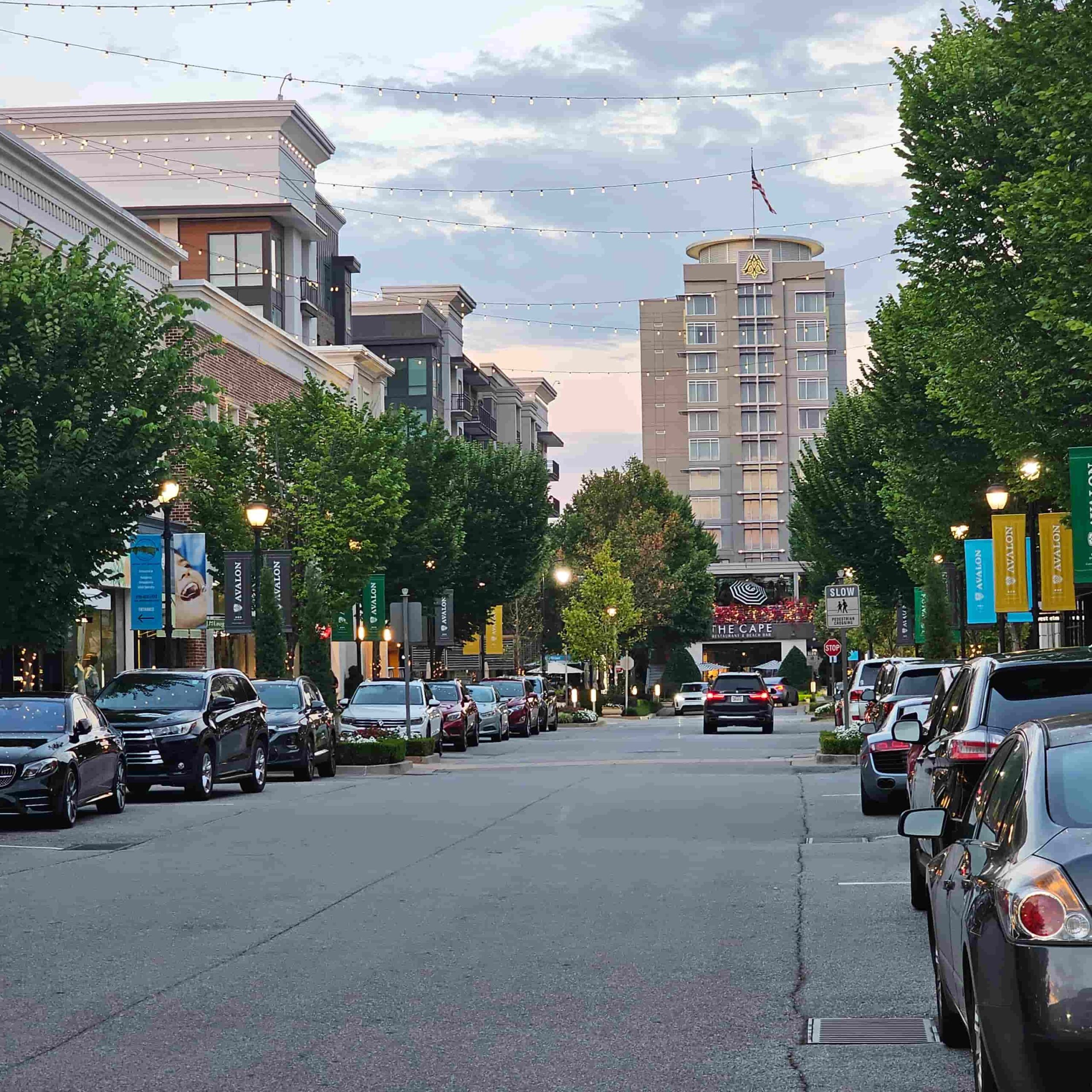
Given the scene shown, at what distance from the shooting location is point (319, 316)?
7744cm

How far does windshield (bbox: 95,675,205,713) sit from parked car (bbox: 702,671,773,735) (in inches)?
1250

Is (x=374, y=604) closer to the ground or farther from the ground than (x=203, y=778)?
farther from the ground

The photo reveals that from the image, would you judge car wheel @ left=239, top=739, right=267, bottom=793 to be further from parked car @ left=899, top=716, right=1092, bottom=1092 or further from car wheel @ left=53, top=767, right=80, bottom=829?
parked car @ left=899, top=716, right=1092, bottom=1092

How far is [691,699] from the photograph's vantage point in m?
82.6

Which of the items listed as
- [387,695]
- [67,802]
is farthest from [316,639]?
[67,802]

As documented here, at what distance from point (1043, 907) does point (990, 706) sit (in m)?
6.86

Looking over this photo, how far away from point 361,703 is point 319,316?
1542 inches

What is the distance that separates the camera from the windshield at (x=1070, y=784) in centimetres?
599

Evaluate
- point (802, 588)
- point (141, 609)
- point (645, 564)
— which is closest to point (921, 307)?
point (141, 609)

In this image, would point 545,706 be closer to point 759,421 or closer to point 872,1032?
point 872,1032

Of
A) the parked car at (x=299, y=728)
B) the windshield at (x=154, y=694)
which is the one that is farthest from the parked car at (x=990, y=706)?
the parked car at (x=299, y=728)

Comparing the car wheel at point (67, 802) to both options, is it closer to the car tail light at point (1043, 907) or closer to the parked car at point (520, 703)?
the car tail light at point (1043, 907)

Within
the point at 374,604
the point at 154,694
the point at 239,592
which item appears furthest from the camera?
the point at 374,604

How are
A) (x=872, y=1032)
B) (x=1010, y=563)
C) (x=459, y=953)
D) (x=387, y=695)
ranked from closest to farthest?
(x=872, y=1032) → (x=459, y=953) → (x=1010, y=563) → (x=387, y=695)
